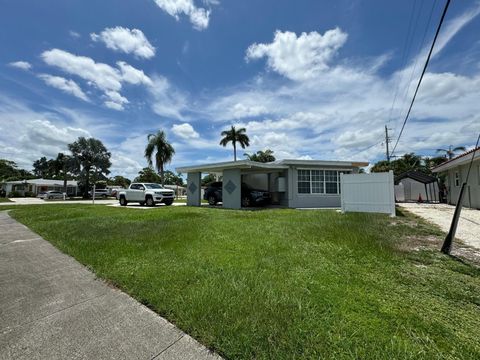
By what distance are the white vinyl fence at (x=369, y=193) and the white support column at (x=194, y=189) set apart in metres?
10.8

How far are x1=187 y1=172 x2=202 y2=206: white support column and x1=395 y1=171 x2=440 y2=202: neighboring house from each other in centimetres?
1932

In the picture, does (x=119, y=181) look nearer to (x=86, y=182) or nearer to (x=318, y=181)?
(x=86, y=182)

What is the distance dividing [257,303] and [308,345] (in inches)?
31.7

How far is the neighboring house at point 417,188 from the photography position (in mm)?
22453

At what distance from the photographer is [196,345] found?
2314 mm

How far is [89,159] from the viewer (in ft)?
131

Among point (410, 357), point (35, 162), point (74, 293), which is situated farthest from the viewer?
point (35, 162)

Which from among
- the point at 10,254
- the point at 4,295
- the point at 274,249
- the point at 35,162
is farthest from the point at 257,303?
the point at 35,162

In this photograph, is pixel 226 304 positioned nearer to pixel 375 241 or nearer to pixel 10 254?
pixel 375 241

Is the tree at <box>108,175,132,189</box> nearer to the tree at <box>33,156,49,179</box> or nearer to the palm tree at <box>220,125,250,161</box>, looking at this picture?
the tree at <box>33,156,49,179</box>

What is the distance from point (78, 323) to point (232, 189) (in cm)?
1365

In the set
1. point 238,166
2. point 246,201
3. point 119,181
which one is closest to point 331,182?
point 246,201

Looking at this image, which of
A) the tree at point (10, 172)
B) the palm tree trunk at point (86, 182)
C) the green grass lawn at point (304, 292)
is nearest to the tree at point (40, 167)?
the tree at point (10, 172)

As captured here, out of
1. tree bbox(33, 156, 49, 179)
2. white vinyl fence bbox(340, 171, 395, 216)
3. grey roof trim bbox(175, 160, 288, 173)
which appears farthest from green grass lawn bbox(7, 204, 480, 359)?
tree bbox(33, 156, 49, 179)
